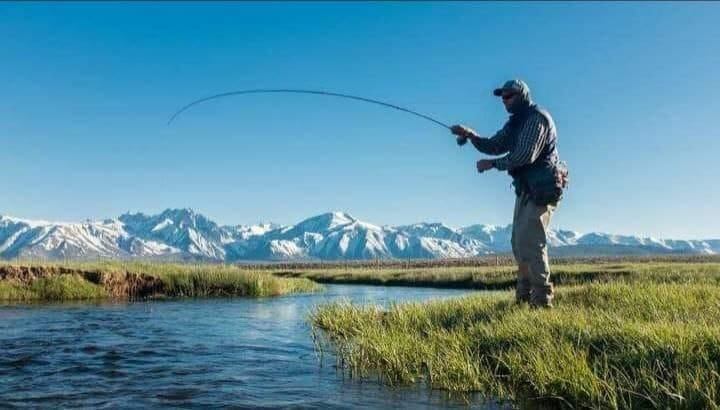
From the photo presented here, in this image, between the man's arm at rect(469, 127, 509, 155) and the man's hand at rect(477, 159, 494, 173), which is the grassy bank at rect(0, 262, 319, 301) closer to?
the man's arm at rect(469, 127, 509, 155)

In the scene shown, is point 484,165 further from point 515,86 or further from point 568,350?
point 568,350

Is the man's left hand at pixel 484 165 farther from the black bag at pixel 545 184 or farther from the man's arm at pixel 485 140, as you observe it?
the man's arm at pixel 485 140

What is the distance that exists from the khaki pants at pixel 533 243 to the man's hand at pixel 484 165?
2.35 feet

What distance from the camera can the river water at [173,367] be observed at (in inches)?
259

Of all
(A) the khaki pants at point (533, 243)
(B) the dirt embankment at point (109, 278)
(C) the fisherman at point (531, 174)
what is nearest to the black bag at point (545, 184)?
(C) the fisherman at point (531, 174)

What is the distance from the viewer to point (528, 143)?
8648 millimetres

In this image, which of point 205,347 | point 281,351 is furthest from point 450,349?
point 205,347

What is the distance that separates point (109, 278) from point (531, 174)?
1850 centimetres

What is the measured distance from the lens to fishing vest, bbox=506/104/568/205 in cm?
884

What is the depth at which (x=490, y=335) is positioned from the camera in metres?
7.99

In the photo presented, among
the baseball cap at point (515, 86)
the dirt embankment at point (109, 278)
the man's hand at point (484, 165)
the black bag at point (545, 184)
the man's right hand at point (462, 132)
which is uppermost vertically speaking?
the baseball cap at point (515, 86)

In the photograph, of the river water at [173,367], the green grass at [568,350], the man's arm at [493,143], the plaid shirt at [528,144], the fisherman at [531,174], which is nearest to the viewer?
the green grass at [568,350]

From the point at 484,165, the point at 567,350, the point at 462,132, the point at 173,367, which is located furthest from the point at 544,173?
the point at 173,367

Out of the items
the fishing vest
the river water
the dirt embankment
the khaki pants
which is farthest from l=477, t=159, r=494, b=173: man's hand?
the dirt embankment
